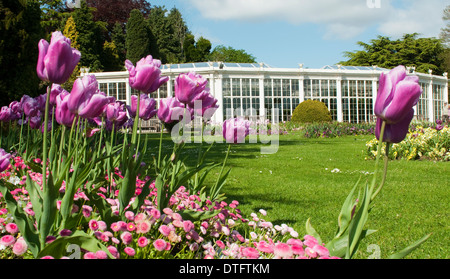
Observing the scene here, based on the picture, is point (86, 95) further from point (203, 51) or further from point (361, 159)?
point (203, 51)

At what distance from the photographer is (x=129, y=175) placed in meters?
1.49

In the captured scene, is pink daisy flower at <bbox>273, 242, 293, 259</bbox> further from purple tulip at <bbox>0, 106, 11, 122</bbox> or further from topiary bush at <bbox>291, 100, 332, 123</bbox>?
topiary bush at <bbox>291, 100, 332, 123</bbox>

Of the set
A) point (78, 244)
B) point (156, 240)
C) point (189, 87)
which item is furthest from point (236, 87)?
point (78, 244)

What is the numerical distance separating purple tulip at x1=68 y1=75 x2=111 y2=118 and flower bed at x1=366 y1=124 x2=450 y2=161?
6.44 metres

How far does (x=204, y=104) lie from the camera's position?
6.48 feet

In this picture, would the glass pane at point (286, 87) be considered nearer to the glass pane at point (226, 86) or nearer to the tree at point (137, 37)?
the glass pane at point (226, 86)

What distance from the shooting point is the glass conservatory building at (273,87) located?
69.2ft

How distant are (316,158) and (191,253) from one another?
613 centimetres

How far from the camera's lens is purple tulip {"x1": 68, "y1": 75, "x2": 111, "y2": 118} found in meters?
1.51

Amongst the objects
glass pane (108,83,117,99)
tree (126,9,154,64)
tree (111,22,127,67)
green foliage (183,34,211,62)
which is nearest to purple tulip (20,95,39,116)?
glass pane (108,83,117,99)

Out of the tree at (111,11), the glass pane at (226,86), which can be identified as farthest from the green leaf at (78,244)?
the tree at (111,11)

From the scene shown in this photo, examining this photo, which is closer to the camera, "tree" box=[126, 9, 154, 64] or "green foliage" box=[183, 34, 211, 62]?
"tree" box=[126, 9, 154, 64]

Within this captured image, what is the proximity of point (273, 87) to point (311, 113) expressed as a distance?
4.02m

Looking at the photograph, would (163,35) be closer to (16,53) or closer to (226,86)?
(226,86)
